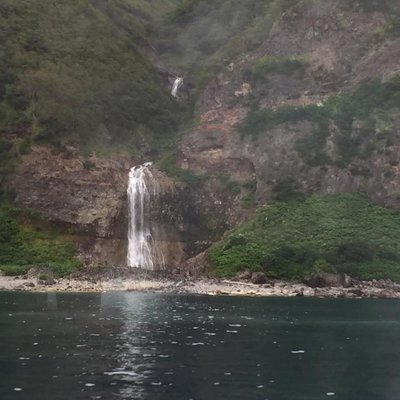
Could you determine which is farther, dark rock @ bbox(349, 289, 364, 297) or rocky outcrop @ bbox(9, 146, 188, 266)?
rocky outcrop @ bbox(9, 146, 188, 266)

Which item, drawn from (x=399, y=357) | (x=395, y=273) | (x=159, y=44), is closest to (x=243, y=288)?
(x=395, y=273)

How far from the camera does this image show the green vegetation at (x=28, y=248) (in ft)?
294

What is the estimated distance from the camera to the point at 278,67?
122375mm

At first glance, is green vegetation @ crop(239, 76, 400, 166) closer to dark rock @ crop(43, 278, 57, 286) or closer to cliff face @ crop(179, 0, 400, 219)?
cliff face @ crop(179, 0, 400, 219)

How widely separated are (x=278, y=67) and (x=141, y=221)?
39878 mm

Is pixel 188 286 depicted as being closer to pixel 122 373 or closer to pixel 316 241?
pixel 316 241

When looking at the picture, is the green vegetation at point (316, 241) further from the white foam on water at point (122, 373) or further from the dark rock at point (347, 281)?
the white foam on water at point (122, 373)

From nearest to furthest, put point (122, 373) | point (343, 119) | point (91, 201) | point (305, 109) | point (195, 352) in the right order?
point (122, 373) < point (195, 352) < point (91, 201) < point (343, 119) < point (305, 109)

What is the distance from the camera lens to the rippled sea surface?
2681cm

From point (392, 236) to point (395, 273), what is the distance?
765 centimetres

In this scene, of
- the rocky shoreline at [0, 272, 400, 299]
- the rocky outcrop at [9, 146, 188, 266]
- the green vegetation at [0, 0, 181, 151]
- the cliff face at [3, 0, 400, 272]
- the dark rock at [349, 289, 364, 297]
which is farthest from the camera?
the green vegetation at [0, 0, 181, 151]

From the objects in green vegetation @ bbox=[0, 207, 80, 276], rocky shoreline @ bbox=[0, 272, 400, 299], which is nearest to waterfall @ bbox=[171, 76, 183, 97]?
green vegetation @ bbox=[0, 207, 80, 276]

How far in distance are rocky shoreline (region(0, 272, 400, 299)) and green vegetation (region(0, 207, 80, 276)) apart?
12.6ft

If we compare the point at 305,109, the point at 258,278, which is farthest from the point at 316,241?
the point at 305,109
